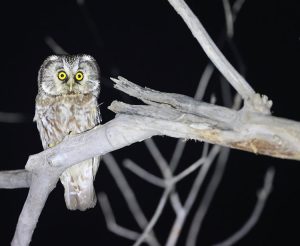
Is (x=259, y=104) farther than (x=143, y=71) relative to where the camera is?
No

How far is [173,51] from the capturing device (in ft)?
16.9

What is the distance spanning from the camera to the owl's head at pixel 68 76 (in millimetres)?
2986

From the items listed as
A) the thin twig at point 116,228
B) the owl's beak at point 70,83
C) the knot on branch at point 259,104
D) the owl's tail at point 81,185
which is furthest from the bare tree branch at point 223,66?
the owl's tail at point 81,185

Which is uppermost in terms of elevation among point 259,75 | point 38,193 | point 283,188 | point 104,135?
point 259,75

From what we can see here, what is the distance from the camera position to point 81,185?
321cm

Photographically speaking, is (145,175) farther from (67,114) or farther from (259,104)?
(259,104)

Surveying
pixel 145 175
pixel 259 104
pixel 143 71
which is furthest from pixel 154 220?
pixel 143 71

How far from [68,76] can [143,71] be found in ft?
6.81

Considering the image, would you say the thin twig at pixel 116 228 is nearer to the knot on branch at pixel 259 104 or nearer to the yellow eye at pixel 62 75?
the yellow eye at pixel 62 75

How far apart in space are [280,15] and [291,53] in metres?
0.39

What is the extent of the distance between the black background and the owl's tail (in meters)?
1.47

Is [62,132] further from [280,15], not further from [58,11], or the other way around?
[280,15]

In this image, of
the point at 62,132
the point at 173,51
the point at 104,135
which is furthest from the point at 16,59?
the point at 104,135

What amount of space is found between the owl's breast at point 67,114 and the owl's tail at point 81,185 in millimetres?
288
